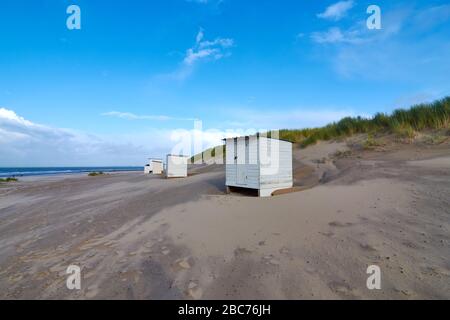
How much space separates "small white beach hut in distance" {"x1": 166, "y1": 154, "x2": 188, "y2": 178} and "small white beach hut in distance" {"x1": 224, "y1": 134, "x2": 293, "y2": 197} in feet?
31.4

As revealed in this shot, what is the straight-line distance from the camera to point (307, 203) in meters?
5.65

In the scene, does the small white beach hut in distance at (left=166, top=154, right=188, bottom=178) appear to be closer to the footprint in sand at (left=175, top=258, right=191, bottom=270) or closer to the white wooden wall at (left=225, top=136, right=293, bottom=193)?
the white wooden wall at (left=225, top=136, right=293, bottom=193)

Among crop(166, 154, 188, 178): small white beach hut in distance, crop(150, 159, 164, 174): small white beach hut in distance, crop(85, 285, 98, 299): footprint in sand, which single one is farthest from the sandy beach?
crop(150, 159, 164, 174): small white beach hut in distance

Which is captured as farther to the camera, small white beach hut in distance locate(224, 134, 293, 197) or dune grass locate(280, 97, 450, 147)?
dune grass locate(280, 97, 450, 147)

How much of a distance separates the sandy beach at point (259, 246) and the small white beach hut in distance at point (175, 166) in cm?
1079

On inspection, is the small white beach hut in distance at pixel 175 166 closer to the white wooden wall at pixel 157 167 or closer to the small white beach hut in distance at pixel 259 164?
the small white beach hut in distance at pixel 259 164

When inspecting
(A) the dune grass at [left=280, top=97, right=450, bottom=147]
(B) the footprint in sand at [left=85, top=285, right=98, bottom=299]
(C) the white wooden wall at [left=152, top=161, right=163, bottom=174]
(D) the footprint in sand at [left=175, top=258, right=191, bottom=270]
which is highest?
(A) the dune grass at [left=280, top=97, right=450, bottom=147]

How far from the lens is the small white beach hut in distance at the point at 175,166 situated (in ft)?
59.1

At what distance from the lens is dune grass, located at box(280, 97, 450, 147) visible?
34.3 feet

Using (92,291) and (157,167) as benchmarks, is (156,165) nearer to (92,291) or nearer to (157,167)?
(157,167)

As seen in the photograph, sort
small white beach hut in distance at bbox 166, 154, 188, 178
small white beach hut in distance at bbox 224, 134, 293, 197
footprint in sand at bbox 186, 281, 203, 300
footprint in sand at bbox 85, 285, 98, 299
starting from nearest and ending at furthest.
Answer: footprint in sand at bbox 186, 281, 203, 300, footprint in sand at bbox 85, 285, 98, 299, small white beach hut in distance at bbox 224, 134, 293, 197, small white beach hut in distance at bbox 166, 154, 188, 178

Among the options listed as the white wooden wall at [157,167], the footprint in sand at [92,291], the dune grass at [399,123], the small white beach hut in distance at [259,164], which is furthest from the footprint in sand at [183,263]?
the white wooden wall at [157,167]
